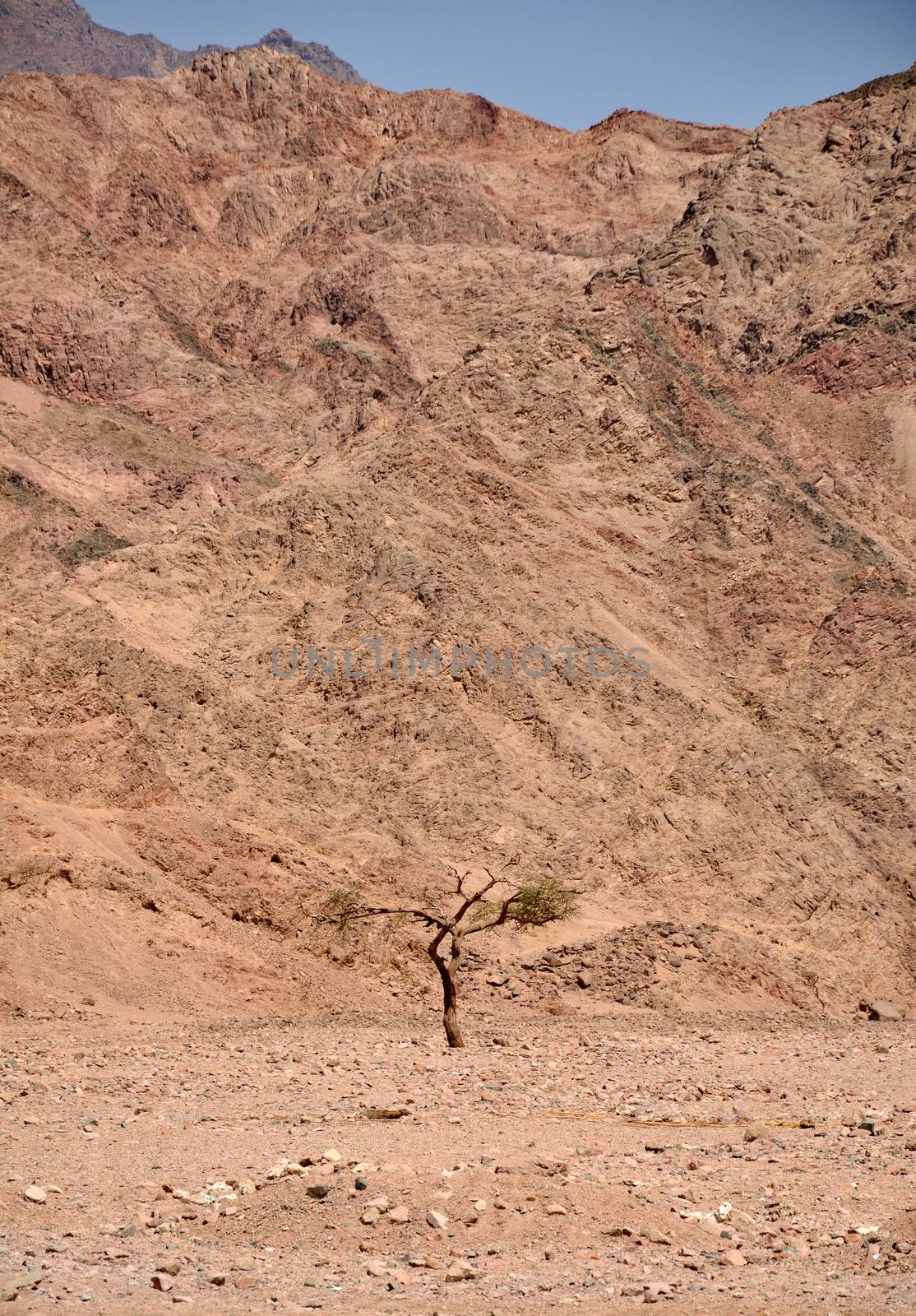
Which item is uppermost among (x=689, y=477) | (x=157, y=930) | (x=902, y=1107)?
(x=689, y=477)

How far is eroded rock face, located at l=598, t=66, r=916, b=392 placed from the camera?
5494 centimetres

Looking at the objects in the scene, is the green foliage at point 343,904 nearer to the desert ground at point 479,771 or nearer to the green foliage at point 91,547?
the desert ground at point 479,771

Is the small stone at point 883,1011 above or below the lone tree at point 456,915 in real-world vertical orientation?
below

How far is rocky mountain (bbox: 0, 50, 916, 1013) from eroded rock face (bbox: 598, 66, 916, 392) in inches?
6.5

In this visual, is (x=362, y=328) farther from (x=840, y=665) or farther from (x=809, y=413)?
(x=840, y=665)

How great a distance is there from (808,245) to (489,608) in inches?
1257

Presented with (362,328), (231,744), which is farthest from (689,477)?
(362,328)

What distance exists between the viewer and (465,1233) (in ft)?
36.9

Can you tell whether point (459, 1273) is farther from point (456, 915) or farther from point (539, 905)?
point (456, 915)

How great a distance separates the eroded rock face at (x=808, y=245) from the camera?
180 ft

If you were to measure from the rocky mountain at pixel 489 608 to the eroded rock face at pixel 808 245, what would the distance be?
166 millimetres

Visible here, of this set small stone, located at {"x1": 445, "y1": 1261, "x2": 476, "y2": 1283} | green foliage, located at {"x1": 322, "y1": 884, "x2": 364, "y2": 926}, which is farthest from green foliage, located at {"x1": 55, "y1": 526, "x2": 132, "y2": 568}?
small stone, located at {"x1": 445, "y1": 1261, "x2": 476, "y2": 1283}

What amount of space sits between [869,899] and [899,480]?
797 inches

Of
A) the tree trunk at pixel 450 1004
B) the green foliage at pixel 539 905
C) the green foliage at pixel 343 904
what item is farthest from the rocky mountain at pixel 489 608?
the tree trunk at pixel 450 1004
